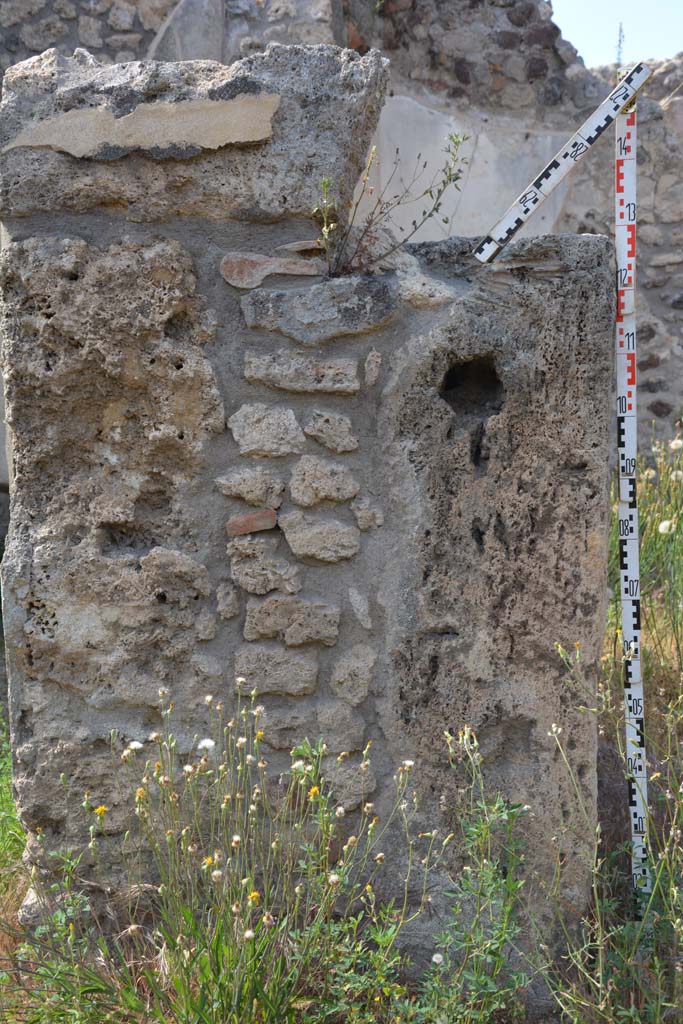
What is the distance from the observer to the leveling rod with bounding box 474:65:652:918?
2266 mm

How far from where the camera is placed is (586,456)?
2176 mm

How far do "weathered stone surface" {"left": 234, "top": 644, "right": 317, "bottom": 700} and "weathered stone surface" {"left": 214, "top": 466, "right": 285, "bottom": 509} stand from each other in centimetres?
36

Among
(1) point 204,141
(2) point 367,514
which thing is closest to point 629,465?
(2) point 367,514

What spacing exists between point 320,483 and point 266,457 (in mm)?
145

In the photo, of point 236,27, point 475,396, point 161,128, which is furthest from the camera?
point 236,27

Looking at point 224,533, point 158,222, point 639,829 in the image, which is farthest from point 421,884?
→ point 158,222

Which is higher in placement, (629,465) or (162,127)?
(162,127)

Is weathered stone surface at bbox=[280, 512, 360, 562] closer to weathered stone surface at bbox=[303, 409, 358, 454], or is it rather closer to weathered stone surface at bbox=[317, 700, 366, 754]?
weathered stone surface at bbox=[303, 409, 358, 454]

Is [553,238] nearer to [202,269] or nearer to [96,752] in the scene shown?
[202,269]

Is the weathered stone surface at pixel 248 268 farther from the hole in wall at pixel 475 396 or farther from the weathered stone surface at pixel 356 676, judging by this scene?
the weathered stone surface at pixel 356 676

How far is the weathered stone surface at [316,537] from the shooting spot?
2242 mm

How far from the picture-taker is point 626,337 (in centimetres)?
231

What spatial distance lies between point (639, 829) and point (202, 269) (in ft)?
5.63

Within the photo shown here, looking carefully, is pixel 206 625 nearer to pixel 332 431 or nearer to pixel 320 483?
pixel 320 483
